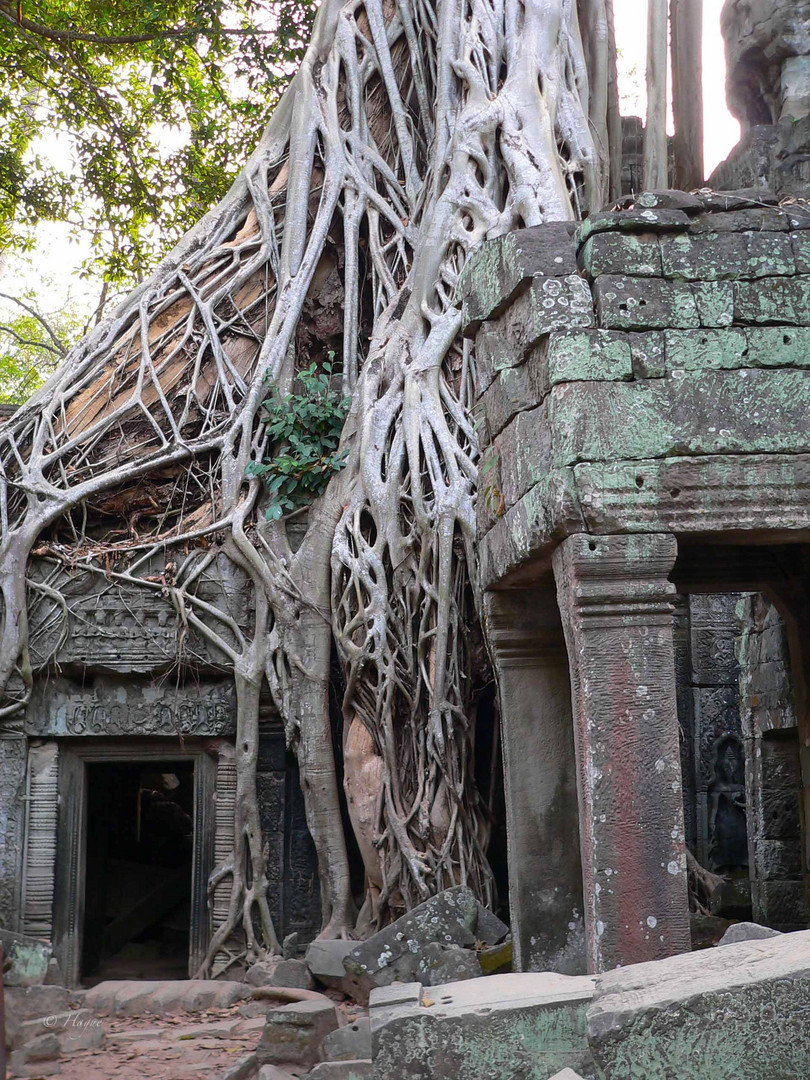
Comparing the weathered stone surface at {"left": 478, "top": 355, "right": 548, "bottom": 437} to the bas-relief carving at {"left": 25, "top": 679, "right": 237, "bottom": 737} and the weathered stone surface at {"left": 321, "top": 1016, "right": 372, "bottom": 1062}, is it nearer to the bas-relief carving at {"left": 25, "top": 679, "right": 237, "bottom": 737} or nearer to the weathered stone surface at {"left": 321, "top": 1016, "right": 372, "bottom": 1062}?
the weathered stone surface at {"left": 321, "top": 1016, "right": 372, "bottom": 1062}

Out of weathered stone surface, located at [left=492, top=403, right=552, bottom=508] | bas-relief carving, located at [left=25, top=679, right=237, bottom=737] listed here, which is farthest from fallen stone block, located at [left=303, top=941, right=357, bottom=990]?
weathered stone surface, located at [left=492, top=403, right=552, bottom=508]

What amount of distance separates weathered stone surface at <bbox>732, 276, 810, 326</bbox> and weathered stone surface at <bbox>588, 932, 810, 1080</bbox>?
199 cm

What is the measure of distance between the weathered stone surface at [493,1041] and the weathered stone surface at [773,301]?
2055 millimetres

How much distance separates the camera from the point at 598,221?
3.60 m

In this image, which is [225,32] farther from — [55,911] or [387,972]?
[387,972]

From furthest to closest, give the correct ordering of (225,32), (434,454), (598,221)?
(225,32), (434,454), (598,221)

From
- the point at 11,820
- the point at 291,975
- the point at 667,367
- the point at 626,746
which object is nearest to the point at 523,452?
the point at 667,367

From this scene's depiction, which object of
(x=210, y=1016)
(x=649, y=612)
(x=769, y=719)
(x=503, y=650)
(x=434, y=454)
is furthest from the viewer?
(x=769, y=719)

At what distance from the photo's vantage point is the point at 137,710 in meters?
6.71

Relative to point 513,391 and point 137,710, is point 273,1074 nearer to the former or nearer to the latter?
point 513,391

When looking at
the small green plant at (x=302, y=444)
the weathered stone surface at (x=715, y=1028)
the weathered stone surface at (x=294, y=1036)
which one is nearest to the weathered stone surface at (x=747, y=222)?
the weathered stone surface at (x=715, y=1028)

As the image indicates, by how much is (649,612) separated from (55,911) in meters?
4.54

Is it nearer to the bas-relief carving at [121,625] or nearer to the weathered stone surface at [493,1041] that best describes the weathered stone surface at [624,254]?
the weathered stone surface at [493,1041]

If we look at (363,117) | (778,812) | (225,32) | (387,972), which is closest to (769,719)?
(778,812)
